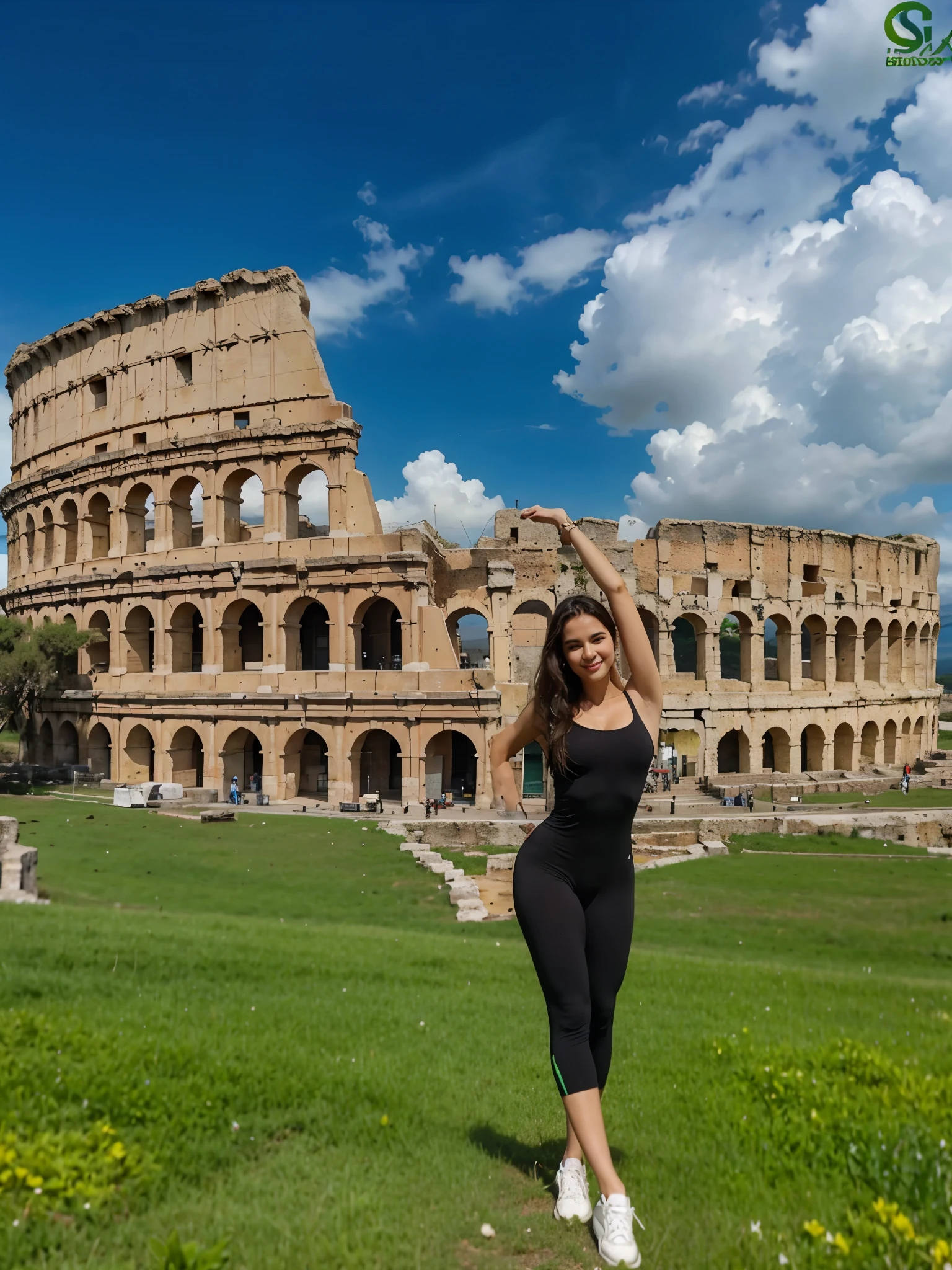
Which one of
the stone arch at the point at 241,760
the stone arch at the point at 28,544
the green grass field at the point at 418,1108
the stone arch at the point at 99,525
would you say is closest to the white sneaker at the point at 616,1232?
the green grass field at the point at 418,1108

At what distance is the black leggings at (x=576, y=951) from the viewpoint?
333 centimetres

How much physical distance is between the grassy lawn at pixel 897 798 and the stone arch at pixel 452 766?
1343 centimetres

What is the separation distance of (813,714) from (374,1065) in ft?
115

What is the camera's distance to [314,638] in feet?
109

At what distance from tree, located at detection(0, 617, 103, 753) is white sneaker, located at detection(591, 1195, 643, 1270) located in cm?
3067

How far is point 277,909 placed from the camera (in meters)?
14.0

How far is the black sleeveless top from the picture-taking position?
11.2ft

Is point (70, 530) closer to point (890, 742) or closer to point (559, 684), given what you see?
point (559, 684)

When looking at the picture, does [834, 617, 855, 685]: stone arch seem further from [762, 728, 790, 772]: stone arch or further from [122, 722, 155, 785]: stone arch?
[122, 722, 155, 785]: stone arch

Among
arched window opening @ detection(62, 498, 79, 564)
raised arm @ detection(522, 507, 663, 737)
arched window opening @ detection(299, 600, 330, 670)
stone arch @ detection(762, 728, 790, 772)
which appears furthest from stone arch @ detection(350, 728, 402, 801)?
raised arm @ detection(522, 507, 663, 737)

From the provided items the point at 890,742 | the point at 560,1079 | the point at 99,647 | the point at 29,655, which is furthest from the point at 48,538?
the point at 890,742

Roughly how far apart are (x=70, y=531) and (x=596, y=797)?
128ft

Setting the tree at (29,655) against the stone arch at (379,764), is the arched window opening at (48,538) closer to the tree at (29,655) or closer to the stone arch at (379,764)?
the tree at (29,655)

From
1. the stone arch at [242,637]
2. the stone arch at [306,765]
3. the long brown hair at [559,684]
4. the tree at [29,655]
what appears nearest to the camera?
the long brown hair at [559,684]
